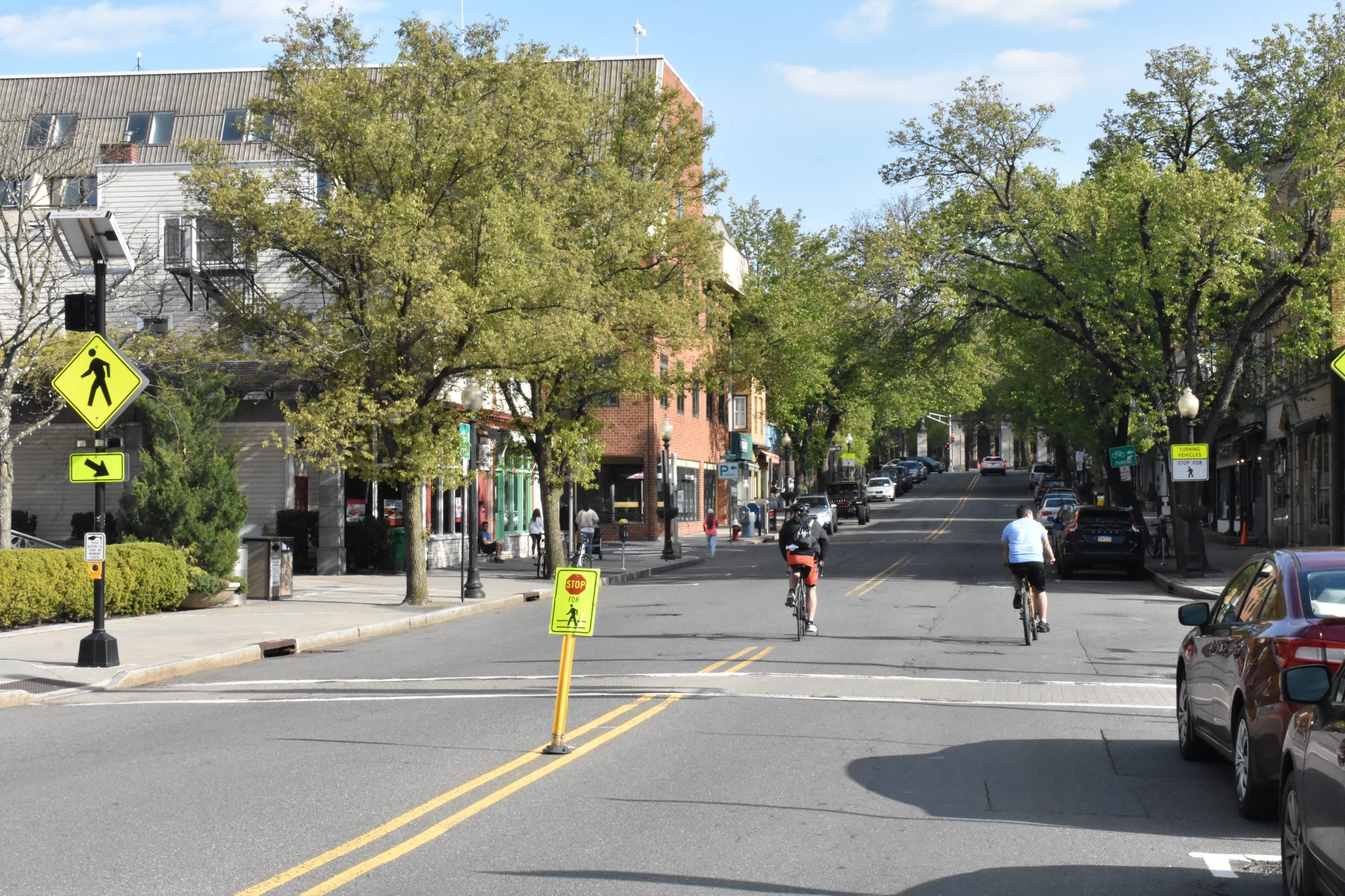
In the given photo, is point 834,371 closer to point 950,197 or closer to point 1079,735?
point 950,197

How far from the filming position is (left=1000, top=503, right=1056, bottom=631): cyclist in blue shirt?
717 inches

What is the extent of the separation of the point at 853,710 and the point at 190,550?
1540 cm

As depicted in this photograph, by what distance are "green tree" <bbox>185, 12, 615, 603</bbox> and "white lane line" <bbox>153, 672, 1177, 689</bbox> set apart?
7.80 m

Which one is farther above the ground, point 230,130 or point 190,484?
point 230,130

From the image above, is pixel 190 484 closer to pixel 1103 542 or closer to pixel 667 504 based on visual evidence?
pixel 667 504

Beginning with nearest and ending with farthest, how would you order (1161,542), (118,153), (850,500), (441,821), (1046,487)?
1. (441,821)
2. (1161,542)
3. (118,153)
4. (850,500)
5. (1046,487)

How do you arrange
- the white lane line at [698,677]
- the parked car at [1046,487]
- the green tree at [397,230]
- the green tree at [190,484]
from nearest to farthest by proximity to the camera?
the white lane line at [698,677] → the green tree at [397,230] → the green tree at [190,484] → the parked car at [1046,487]

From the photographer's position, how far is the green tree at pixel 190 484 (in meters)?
23.9

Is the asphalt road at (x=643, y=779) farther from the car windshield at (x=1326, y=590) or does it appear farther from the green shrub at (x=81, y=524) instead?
the green shrub at (x=81, y=524)

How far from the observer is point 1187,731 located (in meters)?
9.70

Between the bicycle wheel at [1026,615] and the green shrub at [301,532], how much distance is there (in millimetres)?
20449

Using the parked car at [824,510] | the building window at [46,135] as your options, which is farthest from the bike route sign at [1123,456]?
the building window at [46,135]

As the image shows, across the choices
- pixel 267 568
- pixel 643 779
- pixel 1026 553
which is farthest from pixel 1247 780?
pixel 267 568

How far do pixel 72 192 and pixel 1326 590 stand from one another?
3592cm
